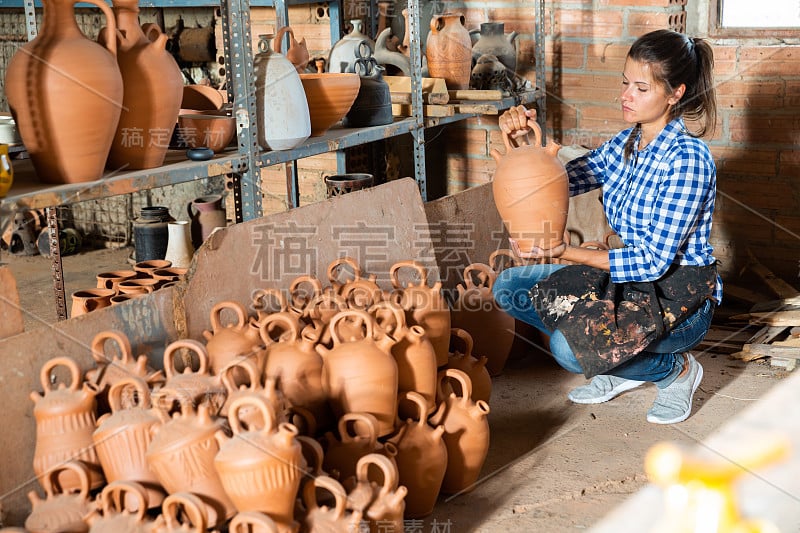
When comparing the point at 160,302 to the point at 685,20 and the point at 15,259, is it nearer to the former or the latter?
the point at 685,20

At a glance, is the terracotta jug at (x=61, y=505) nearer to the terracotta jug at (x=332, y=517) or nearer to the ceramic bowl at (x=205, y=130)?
the terracotta jug at (x=332, y=517)

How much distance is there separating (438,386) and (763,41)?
2.46 m

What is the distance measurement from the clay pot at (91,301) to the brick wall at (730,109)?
8.02 ft

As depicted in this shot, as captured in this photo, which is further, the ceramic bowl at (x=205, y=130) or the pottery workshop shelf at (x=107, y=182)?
the ceramic bowl at (x=205, y=130)

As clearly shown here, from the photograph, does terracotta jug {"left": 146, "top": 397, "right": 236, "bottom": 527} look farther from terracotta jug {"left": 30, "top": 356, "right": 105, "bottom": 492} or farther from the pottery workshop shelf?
Answer: the pottery workshop shelf

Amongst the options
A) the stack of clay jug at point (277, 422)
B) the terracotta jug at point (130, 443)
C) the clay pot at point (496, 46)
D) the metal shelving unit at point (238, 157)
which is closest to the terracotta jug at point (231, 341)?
the stack of clay jug at point (277, 422)

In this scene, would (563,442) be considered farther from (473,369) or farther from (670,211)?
(670,211)

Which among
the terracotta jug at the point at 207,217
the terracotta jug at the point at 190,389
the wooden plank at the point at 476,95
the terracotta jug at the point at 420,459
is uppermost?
the wooden plank at the point at 476,95

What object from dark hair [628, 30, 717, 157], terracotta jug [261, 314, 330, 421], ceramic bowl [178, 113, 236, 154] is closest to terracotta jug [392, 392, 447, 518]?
terracotta jug [261, 314, 330, 421]

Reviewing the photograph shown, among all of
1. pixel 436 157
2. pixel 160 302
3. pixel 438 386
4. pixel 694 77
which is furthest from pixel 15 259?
pixel 694 77

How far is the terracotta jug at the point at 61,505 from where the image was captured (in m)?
1.80

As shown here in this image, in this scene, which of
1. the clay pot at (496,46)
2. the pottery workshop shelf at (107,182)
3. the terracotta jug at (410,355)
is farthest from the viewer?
the clay pot at (496,46)

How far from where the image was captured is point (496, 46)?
13.6ft

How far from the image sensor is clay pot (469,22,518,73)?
4.14m
